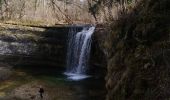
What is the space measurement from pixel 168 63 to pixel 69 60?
66.7 feet

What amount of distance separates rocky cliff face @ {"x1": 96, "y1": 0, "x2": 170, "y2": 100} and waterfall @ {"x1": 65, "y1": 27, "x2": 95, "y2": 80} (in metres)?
13.9

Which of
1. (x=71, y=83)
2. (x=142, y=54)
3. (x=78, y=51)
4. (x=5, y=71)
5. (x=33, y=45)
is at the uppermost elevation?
(x=142, y=54)

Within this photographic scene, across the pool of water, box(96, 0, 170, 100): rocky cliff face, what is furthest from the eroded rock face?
box(96, 0, 170, 100): rocky cliff face

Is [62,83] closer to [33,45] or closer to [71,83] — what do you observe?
[71,83]

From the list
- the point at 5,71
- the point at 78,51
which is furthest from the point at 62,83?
the point at 78,51

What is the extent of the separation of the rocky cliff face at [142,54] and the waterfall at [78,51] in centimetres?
1388

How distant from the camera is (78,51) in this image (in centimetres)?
2803

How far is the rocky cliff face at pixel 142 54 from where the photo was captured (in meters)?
8.36

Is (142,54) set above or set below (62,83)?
above

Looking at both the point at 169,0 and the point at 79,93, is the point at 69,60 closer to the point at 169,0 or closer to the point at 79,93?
the point at 79,93

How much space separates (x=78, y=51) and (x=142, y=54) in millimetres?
18461

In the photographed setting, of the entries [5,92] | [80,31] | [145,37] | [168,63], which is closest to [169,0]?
[145,37]

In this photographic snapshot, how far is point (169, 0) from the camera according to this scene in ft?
32.8

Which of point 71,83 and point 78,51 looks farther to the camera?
point 78,51
